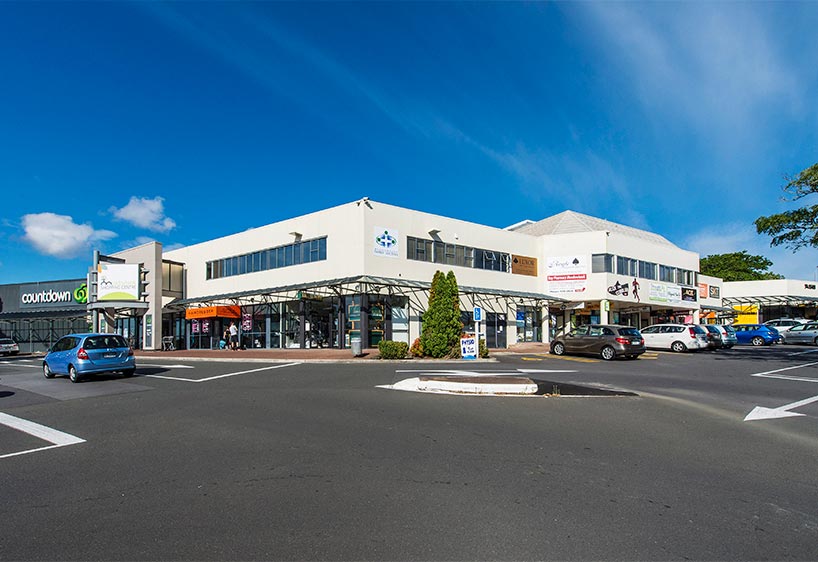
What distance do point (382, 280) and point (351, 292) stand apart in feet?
7.32

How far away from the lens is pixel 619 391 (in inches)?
469

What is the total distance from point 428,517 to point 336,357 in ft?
61.5

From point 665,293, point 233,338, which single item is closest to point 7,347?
point 233,338

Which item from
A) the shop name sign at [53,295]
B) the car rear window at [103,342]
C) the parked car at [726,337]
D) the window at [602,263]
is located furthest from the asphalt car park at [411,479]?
the shop name sign at [53,295]

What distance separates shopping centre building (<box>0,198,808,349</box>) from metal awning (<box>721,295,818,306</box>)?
51.6 feet

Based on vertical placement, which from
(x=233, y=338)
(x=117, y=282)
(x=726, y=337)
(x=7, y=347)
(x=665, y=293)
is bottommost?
(x=7, y=347)

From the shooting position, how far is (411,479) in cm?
533

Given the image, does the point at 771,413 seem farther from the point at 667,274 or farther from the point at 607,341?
the point at 667,274

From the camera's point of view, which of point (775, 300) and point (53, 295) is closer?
point (53, 295)

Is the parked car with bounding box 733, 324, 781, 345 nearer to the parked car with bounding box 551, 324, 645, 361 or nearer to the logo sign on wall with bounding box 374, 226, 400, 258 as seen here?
the parked car with bounding box 551, 324, 645, 361

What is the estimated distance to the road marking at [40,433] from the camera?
718 cm

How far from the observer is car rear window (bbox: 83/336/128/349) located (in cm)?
1507

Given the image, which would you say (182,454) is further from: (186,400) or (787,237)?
(787,237)

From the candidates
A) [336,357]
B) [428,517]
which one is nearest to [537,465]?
[428,517]
